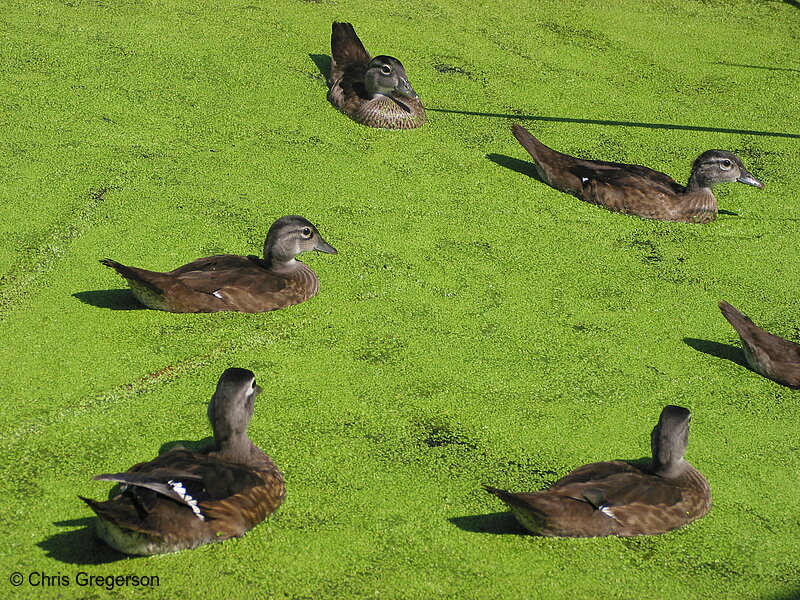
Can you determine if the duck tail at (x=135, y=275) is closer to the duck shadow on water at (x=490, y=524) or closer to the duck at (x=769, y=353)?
the duck shadow on water at (x=490, y=524)

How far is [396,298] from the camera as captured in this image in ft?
17.3

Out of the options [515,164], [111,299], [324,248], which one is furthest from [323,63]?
[111,299]

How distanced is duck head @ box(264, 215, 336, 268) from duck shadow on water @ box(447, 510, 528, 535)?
1.89 meters

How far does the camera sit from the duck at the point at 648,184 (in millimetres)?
6316

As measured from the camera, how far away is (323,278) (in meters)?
5.44

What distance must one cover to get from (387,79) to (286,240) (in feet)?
7.60

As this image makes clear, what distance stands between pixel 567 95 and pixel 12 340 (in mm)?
4786

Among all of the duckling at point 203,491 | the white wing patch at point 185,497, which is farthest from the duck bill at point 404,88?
the white wing patch at point 185,497

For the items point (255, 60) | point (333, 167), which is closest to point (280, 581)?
point (333, 167)

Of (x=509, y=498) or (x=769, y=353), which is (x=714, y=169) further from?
(x=509, y=498)

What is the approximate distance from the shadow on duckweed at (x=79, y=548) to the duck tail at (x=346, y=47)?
4.81m

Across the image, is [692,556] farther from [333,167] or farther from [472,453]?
[333,167]

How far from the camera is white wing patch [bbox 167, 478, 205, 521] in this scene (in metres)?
3.43

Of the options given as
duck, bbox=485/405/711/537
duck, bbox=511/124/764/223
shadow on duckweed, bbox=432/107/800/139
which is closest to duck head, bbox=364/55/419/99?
shadow on duckweed, bbox=432/107/800/139
